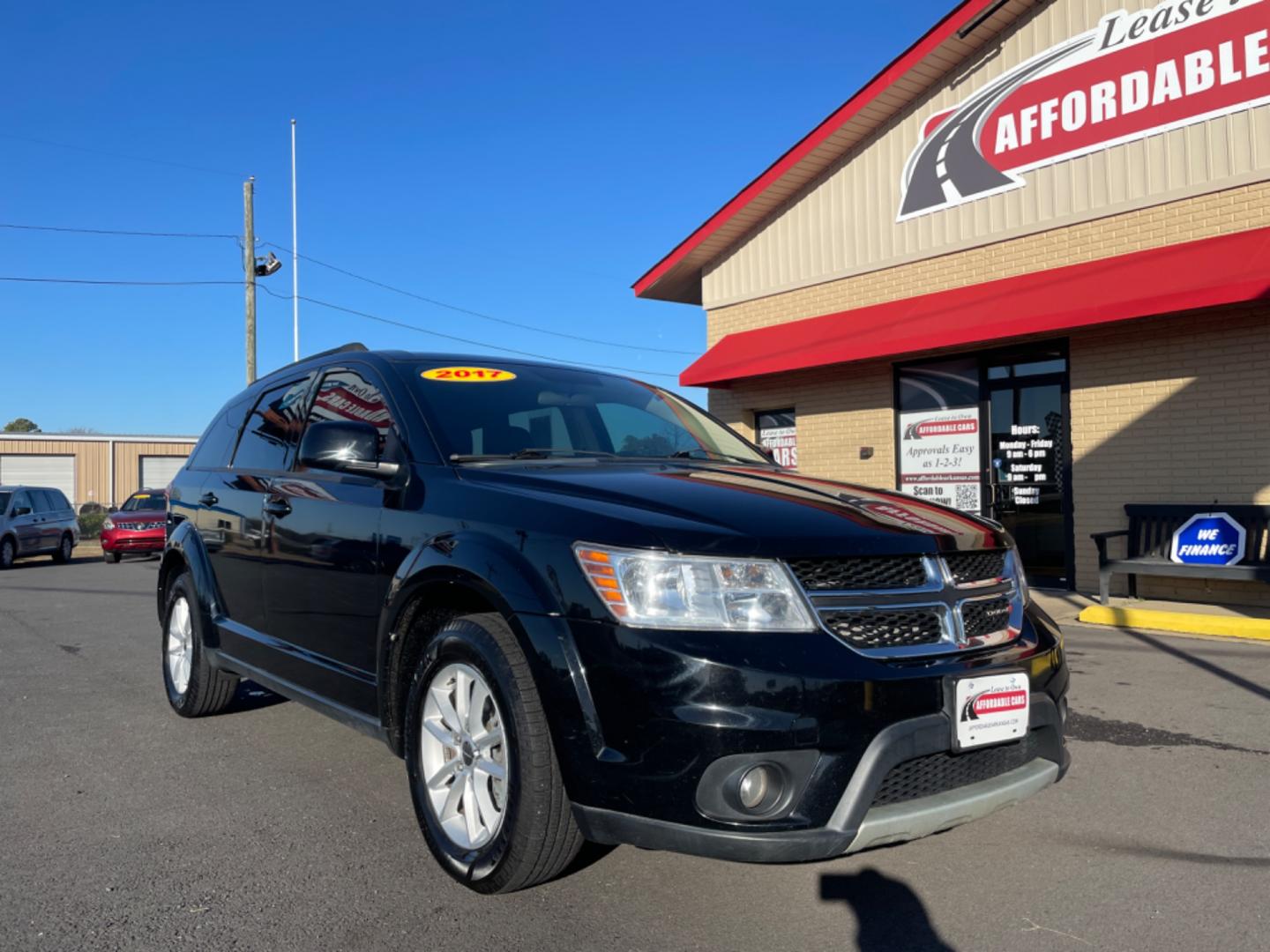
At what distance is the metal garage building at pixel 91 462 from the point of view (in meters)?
43.9

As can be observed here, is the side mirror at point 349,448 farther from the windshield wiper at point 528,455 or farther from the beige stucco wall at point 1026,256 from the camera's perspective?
the beige stucco wall at point 1026,256

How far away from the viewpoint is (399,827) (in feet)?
12.5

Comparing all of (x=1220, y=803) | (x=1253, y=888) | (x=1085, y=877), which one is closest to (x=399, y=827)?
(x=1085, y=877)

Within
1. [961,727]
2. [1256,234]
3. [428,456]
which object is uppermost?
[1256,234]

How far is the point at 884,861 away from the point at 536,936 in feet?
4.13

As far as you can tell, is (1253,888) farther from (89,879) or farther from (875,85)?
(875,85)

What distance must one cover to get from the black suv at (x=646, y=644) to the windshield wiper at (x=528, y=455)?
1 cm

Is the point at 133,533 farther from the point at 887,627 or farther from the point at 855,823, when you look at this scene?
the point at 855,823

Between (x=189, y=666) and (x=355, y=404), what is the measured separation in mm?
2190

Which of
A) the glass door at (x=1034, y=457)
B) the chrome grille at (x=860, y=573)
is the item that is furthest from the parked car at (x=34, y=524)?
the chrome grille at (x=860, y=573)

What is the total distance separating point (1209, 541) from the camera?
9266 mm

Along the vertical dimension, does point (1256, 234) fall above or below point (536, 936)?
above

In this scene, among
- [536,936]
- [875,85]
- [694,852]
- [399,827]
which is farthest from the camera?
[875,85]

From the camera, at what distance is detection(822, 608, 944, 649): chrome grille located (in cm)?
277
